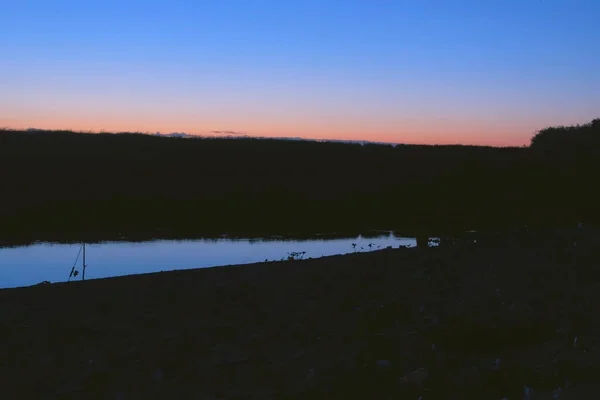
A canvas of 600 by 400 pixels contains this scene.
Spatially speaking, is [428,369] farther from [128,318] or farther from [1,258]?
[1,258]

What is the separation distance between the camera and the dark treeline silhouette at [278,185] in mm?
28891

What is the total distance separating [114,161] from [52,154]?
4.50 metres

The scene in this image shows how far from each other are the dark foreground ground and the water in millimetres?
8361

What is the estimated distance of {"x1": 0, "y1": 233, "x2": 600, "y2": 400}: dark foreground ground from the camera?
4742mm

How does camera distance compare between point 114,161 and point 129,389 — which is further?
point 114,161

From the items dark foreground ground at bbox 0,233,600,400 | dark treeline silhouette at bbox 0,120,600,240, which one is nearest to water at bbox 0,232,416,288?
dark treeline silhouette at bbox 0,120,600,240

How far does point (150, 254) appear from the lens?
2028cm

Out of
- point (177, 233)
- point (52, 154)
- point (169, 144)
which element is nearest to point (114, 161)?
point (52, 154)

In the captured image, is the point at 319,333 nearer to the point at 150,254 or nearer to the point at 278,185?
the point at 150,254

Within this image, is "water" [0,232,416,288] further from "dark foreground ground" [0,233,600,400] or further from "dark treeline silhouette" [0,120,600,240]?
"dark foreground ground" [0,233,600,400]

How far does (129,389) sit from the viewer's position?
4.79 meters

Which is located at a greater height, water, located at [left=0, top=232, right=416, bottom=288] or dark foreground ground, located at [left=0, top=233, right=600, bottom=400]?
dark foreground ground, located at [left=0, top=233, right=600, bottom=400]

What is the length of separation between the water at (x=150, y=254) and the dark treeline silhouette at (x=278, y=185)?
299 centimetres

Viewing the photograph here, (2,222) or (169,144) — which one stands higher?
(169,144)
